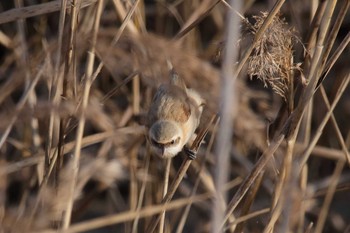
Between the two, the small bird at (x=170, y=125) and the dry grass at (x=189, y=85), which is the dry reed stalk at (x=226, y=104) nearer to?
the dry grass at (x=189, y=85)

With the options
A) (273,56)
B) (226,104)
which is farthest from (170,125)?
(226,104)

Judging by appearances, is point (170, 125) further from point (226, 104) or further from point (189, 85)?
point (226, 104)

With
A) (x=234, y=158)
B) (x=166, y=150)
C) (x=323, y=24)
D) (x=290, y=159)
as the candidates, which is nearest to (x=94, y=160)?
(x=166, y=150)

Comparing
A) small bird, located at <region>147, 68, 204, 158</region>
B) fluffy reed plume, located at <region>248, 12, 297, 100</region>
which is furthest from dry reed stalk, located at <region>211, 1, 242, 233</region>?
small bird, located at <region>147, 68, 204, 158</region>

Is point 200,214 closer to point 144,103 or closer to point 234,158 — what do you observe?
point 234,158

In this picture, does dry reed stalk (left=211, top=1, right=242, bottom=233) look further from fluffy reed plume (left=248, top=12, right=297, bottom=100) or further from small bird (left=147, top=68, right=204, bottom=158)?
small bird (left=147, top=68, right=204, bottom=158)

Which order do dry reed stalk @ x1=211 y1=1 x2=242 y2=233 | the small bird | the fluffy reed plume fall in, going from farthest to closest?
the small bird < the fluffy reed plume < dry reed stalk @ x1=211 y1=1 x2=242 y2=233

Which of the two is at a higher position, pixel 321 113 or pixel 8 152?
pixel 321 113
